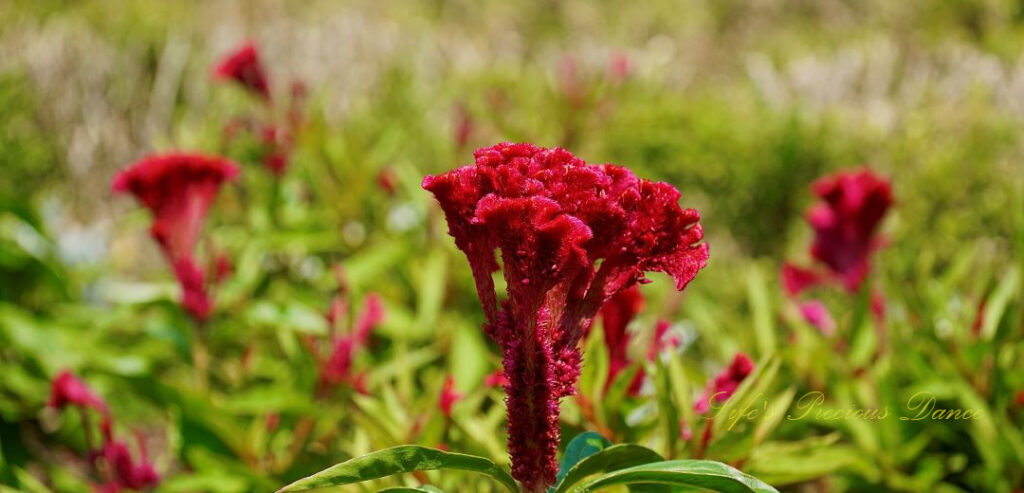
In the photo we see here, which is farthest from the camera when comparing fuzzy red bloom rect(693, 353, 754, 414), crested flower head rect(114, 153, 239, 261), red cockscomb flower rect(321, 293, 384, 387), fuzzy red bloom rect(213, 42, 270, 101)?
fuzzy red bloom rect(213, 42, 270, 101)

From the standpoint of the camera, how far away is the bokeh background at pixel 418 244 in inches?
59.4

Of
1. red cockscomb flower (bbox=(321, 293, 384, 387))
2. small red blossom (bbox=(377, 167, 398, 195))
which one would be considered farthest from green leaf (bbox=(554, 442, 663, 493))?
small red blossom (bbox=(377, 167, 398, 195))

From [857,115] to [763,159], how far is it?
1.03 m

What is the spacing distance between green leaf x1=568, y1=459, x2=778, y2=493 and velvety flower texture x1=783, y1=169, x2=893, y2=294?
100 cm

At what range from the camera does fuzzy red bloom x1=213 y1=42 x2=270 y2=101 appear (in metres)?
2.19

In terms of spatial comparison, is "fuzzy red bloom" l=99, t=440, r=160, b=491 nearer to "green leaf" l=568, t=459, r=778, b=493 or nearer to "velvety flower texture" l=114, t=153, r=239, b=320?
"velvety flower texture" l=114, t=153, r=239, b=320

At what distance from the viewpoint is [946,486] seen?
1519 millimetres

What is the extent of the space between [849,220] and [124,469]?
51.1 inches

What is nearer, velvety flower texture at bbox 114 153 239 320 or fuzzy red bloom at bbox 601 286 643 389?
fuzzy red bloom at bbox 601 286 643 389

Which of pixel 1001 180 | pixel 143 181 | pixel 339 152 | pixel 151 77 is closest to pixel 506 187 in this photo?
pixel 143 181

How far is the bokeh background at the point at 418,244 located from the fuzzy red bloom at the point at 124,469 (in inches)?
1.4

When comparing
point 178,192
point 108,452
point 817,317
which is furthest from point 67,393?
point 817,317

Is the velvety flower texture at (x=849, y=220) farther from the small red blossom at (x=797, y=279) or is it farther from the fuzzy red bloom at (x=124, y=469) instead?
the fuzzy red bloom at (x=124, y=469)

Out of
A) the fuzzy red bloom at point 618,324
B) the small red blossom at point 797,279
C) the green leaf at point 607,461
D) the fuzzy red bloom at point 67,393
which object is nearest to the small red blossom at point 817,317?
the small red blossom at point 797,279
